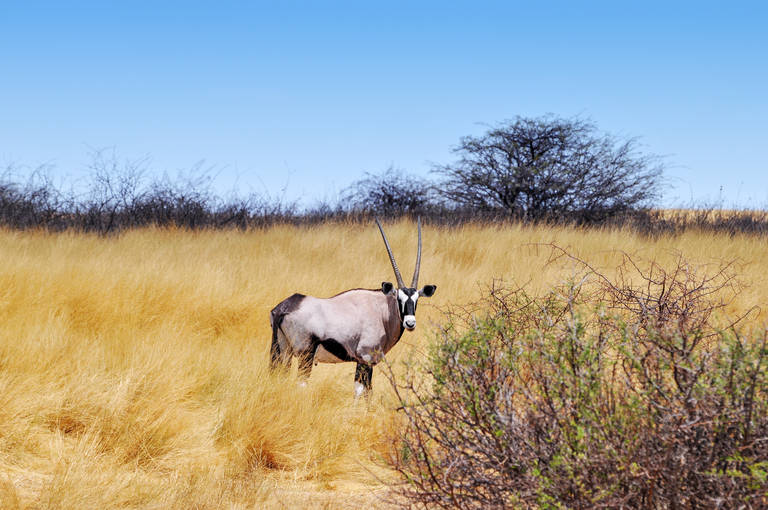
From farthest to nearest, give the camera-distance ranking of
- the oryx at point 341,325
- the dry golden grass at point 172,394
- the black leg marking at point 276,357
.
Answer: the black leg marking at point 276,357 → the oryx at point 341,325 → the dry golden grass at point 172,394

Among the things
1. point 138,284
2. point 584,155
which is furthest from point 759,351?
point 584,155

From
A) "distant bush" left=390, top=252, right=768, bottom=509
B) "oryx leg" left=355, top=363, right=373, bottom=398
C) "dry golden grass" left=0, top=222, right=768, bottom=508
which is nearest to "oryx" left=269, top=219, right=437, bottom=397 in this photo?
"oryx leg" left=355, top=363, right=373, bottom=398

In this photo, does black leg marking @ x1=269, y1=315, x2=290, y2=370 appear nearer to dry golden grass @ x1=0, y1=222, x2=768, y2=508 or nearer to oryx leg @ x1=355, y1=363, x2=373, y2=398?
dry golden grass @ x1=0, y1=222, x2=768, y2=508

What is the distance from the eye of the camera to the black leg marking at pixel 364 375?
454 centimetres

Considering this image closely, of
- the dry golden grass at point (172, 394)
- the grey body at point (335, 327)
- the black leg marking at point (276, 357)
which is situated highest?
the grey body at point (335, 327)

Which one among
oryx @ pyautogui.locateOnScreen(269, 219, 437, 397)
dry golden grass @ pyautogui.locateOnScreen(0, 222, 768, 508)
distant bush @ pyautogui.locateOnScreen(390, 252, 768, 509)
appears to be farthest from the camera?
oryx @ pyautogui.locateOnScreen(269, 219, 437, 397)

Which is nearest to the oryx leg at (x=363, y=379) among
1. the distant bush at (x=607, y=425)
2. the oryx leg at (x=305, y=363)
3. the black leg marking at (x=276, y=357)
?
the oryx leg at (x=305, y=363)

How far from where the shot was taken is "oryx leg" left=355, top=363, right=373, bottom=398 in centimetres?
454

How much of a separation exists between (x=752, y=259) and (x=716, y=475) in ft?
32.0

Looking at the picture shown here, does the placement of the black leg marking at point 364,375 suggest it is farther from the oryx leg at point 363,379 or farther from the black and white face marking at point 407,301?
the black and white face marking at point 407,301

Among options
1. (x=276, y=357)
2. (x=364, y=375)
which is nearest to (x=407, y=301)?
(x=364, y=375)

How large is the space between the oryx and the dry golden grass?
0.21 metres

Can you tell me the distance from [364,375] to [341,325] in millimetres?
424

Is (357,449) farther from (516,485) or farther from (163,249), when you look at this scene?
(163,249)
